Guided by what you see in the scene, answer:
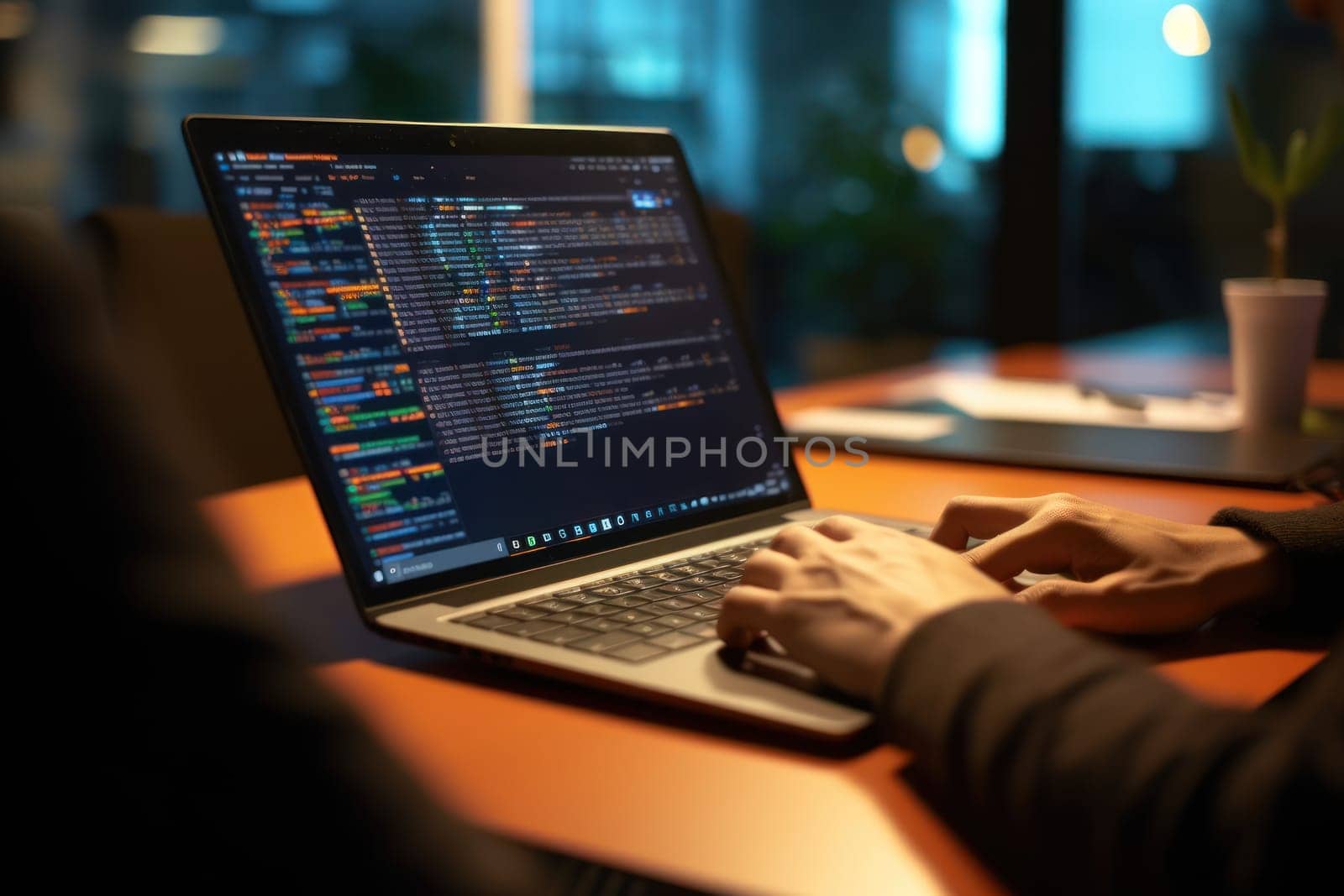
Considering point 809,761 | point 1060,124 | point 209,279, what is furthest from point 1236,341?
point 1060,124

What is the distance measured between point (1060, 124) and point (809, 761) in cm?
304

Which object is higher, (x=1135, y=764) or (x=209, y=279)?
(x=209, y=279)

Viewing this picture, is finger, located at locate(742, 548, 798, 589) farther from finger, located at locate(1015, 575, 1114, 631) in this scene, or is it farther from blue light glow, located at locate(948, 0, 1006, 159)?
blue light glow, located at locate(948, 0, 1006, 159)

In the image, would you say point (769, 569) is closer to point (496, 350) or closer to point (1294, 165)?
point (496, 350)

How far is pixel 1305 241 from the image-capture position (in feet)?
10.7

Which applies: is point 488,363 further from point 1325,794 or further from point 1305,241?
point 1305,241

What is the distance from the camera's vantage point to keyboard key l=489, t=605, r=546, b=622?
2.33 feet

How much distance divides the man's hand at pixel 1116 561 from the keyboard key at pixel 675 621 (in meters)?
0.19

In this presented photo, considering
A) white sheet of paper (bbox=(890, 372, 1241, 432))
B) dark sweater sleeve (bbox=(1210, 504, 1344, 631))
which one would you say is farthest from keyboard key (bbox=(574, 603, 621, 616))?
white sheet of paper (bbox=(890, 372, 1241, 432))

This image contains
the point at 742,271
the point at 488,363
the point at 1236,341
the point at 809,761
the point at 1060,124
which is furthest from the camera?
the point at 1060,124

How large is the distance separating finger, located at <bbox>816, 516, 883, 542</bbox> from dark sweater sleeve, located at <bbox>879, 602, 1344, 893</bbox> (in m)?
0.15

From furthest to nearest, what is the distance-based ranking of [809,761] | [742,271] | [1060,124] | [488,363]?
1. [1060,124]
2. [742,271]
3. [488,363]
4. [809,761]

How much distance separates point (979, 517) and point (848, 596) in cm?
24

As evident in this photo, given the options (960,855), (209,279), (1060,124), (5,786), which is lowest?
(960,855)
